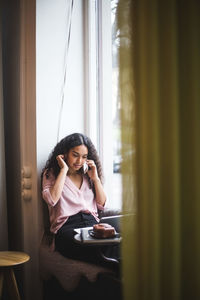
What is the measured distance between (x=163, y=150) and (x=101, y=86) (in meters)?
1.54

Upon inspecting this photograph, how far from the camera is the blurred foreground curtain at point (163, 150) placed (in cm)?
89

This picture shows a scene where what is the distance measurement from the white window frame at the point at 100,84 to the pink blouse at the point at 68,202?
0.39 m

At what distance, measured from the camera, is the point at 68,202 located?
185cm

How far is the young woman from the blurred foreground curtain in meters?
0.82

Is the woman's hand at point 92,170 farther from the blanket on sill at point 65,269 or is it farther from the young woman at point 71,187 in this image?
the blanket on sill at point 65,269

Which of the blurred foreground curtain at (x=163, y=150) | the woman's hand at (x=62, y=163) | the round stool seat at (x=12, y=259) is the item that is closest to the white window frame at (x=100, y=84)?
the woman's hand at (x=62, y=163)

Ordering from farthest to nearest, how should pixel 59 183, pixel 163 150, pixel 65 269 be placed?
pixel 59 183 → pixel 65 269 → pixel 163 150

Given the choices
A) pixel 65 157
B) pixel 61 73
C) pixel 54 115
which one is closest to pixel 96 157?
pixel 65 157

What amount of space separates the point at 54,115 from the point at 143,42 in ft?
3.98

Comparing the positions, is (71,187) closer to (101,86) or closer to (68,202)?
(68,202)

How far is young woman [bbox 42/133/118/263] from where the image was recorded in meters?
1.79

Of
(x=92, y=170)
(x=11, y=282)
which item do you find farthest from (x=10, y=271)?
(x=92, y=170)

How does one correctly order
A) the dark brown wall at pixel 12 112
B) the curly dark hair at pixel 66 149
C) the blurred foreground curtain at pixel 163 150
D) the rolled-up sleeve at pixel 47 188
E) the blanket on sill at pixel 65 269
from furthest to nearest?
the dark brown wall at pixel 12 112 < the curly dark hair at pixel 66 149 < the rolled-up sleeve at pixel 47 188 < the blanket on sill at pixel 65 269 < the blurred foreground curtain at pixel 163 150

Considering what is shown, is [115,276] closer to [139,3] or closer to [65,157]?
[65,157]
